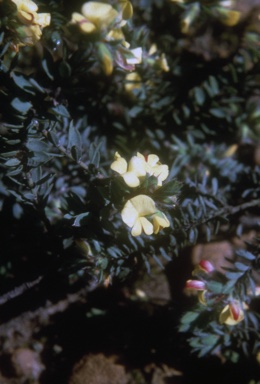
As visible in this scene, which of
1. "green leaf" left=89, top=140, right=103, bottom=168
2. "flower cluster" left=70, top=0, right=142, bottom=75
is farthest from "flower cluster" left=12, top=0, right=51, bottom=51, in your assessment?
"green leaf" left=89, top=140, right=103, bottom=168

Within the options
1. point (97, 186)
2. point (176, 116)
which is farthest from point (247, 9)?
point (97, 186)

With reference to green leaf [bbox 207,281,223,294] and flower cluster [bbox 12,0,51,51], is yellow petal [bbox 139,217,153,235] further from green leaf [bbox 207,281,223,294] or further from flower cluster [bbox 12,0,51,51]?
flower cluster [bbox 12,0,51,51]

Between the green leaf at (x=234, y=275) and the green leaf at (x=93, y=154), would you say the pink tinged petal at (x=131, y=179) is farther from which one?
the green leaf at (x=234, y=275)

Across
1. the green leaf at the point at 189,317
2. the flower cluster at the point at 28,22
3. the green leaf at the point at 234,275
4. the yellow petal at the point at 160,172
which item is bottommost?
the green leaf at the point at 189,317

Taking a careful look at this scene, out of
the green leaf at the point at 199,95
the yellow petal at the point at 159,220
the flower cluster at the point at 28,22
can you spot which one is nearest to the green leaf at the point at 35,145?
the flower cluster at the point at 28,22

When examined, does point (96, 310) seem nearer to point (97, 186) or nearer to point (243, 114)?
point (97, 186)
